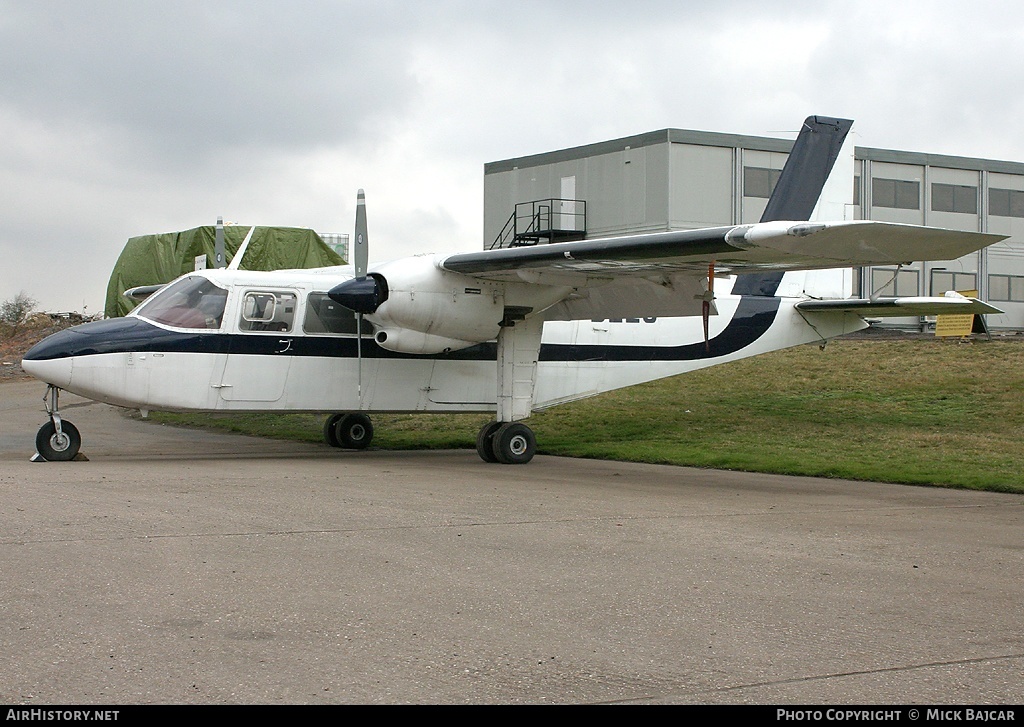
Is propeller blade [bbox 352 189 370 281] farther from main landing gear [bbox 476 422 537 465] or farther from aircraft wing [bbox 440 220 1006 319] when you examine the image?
main landing gear [bbox 476 422 537 465]

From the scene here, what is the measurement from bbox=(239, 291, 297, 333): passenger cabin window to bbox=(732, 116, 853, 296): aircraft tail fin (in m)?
7.82

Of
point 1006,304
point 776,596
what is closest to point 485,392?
point 776,596

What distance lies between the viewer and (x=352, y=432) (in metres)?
18.4

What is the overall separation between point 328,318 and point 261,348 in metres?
1.15

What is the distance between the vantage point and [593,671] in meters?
4.37

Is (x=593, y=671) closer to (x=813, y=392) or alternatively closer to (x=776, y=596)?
(x=776, y=596)

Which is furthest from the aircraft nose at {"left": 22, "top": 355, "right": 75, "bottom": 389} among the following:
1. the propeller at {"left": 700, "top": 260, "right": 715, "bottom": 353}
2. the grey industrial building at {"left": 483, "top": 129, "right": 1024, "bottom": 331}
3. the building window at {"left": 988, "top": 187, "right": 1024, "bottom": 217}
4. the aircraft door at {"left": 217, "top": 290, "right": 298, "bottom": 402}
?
the building window at {"left": 988, "top": 187, "right": 1024, "bottom": 217}

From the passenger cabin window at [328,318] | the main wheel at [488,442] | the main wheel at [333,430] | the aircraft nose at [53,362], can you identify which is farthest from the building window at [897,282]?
the aircraft nose at [53,362]

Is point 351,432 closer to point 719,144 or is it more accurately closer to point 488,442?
point 488,442

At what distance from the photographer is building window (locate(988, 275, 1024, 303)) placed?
152 ft

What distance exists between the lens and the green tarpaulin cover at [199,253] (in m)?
24.2

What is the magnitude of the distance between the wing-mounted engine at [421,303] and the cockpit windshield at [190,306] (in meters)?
1.67

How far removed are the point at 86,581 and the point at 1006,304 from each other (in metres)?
47.9

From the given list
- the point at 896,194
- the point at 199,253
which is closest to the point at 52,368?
the point at 199,253
